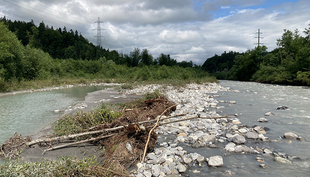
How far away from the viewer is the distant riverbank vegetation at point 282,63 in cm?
2645

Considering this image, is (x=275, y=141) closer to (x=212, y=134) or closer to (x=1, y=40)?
(x=212, y=134)

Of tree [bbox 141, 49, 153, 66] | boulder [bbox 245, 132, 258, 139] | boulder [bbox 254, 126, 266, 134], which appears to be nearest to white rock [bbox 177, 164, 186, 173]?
boulder [bbox 245, 132, 258, 139]

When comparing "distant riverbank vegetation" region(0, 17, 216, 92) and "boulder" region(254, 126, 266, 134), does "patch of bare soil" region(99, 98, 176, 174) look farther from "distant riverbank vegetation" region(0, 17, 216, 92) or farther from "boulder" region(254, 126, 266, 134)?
"distant riverbank vegetation" region(0, 17, 216, 92)

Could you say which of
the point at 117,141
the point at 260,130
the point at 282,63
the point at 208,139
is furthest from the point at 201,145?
the point at 282,63

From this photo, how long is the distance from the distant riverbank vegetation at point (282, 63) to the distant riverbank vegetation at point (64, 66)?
453 inches

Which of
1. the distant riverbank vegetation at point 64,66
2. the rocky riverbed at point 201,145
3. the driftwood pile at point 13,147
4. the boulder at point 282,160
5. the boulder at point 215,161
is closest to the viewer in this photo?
the rocky riverbed at point 201,145

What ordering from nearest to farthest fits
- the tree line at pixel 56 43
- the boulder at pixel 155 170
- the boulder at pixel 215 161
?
the boulder at pixel 155 170
the boulder at pixel 215 161
the tree line at pixel 56 43

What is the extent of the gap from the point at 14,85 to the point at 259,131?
25.1 meters

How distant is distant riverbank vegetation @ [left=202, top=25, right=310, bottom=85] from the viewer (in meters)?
26.5

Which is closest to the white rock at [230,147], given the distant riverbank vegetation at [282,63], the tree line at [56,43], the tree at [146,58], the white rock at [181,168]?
the white rock at [181,168]

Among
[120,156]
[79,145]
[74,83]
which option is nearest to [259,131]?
[120,156]

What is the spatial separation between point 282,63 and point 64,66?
49978mm

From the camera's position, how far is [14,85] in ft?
69.5

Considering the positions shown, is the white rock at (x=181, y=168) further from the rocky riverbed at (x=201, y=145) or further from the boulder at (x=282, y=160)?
the boulder at (x=282, y=160)
